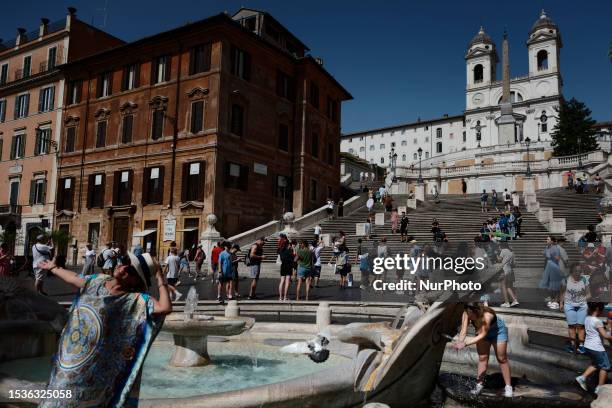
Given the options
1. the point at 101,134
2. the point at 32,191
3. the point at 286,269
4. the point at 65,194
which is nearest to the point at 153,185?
the point at 101,134

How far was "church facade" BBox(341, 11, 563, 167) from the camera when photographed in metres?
76.3

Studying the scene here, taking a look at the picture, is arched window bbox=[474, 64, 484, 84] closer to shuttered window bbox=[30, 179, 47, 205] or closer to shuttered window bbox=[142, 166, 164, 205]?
shuttered window bbox=[142, 166, 164, 205]

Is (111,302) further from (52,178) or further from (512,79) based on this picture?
(512,79)

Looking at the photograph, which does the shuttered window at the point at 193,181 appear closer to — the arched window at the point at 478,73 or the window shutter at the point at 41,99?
the window shutter at the point at 41,99

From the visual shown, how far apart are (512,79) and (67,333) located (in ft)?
299

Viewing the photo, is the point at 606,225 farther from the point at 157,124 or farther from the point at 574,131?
the point at 574,131

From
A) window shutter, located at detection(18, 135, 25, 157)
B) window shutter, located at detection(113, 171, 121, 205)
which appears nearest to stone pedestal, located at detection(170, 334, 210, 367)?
window shutter, located at detection(113, 171, 121, 205)

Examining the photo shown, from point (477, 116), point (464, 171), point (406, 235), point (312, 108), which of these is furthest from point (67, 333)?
point (477, 116)

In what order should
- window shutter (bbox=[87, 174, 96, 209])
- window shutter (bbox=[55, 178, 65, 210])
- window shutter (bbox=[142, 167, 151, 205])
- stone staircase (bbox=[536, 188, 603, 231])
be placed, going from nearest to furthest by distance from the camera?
1. stone staircase (bbox=[536, 188, 603, 231])
2. window shutter (bbox=[142, 167, 151, 205])
3. window shutter (bbox=[87, 174, 96, 209])
4. window shutter (bbox=[55, 178, 65, 210])

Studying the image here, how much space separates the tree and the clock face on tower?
885 inches

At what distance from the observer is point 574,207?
2789 cm

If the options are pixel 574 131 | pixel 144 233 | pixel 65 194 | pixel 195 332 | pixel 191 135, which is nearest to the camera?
pixel 195 332

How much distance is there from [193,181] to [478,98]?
232 feet

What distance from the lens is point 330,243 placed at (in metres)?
24.0
